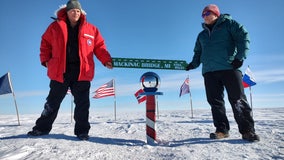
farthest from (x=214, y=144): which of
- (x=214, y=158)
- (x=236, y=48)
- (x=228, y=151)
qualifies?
(x=236, y=48)

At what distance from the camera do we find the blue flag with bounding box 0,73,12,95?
978 centimetres

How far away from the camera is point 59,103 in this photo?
10.5ft

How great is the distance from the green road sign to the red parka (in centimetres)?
45

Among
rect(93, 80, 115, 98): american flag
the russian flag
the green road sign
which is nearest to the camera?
the green road sign

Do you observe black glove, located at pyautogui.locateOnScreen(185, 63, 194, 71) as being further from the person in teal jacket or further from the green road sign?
the person in teal jacket

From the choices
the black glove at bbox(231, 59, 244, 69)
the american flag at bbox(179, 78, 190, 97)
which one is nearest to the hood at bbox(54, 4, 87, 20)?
the black glove at bbox(231, 59, 244, 69)

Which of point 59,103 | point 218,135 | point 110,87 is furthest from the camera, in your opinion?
point 110,87

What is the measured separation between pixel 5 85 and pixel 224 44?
9936 mm

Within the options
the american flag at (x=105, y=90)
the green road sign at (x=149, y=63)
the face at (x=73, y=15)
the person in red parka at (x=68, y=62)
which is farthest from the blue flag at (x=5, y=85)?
the green road sign at (x=149, y=63)

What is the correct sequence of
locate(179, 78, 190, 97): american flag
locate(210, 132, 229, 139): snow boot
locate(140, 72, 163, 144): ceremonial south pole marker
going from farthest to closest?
locate(179, 78, 190, 97): american flag, locate(210, 132, 229, 139): snow boot, locate(140, 72, 163, 144): ceremonial south pole marker

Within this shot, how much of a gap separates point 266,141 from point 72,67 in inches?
109

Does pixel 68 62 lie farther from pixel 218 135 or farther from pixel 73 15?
pixel 218 135

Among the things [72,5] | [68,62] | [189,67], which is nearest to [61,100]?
[68,62]

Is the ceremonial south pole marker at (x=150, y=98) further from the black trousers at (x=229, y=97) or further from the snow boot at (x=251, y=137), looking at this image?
the snow boot at (x=251, y=137)
